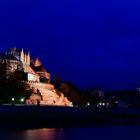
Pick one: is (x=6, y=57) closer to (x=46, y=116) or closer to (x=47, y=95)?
(x=47, y=95)

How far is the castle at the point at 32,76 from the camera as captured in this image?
442 feet

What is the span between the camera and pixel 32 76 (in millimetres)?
145875

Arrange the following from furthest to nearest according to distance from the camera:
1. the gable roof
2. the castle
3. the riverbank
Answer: the gable roof < the castle < the riverbank

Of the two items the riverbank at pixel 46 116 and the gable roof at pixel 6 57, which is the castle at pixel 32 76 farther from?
the riverbank at pixel 46 116

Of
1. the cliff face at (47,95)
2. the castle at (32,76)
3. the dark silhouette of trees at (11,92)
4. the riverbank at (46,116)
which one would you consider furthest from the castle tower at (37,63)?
the riverbank at (46,116)

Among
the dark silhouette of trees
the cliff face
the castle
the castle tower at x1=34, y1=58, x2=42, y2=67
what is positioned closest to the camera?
the dark silhouette of trees

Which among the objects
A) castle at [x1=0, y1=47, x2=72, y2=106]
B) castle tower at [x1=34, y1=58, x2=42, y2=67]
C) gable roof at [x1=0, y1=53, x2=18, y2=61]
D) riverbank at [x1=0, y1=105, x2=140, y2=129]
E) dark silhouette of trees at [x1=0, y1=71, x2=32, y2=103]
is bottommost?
riverbank at [x1=0, y1=105, x2=140, y2=129]

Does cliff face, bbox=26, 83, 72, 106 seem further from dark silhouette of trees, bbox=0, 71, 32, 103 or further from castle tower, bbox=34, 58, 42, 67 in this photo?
castle tower, bbox=34, 58, 42, 67

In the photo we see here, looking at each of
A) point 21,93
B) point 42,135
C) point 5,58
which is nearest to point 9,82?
point 21,93

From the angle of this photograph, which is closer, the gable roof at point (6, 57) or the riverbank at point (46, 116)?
the riverbank at point (46, 116)

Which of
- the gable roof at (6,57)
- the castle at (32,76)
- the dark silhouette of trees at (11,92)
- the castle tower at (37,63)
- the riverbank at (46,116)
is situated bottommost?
the riverbank at (46,116)

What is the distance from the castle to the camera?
13462cm

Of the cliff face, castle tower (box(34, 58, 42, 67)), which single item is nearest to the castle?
the cliff face

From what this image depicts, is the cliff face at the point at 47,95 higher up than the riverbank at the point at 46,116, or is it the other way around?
the cliff face at the point at 47,95
